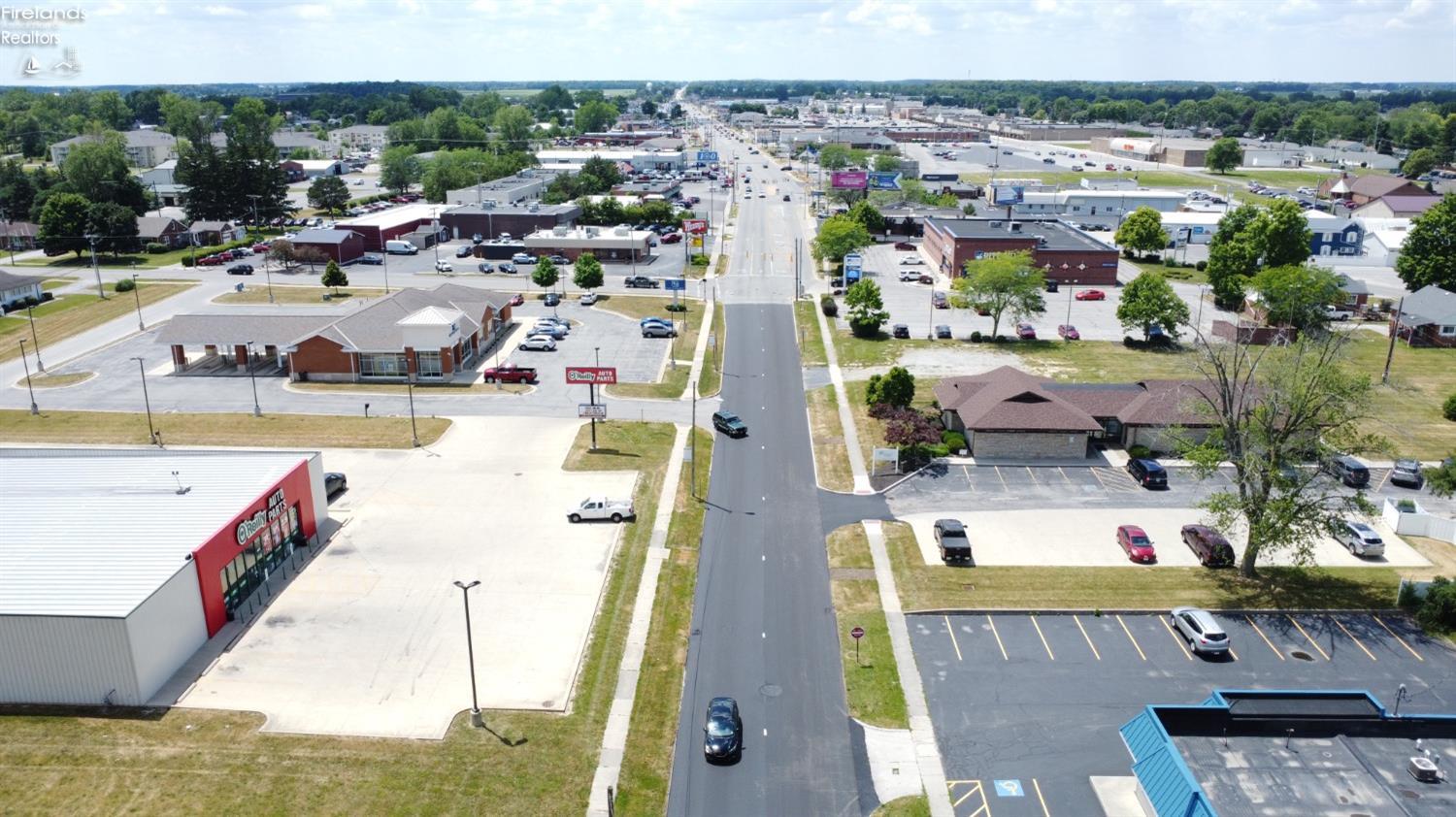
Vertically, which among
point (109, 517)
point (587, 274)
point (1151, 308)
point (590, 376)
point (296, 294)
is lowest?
point (296, 294)

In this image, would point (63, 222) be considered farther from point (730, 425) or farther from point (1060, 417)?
point (1060, 417)

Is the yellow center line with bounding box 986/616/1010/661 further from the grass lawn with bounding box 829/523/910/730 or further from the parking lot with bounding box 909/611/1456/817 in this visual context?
the grass lawn with bounding box 829/523/910/730

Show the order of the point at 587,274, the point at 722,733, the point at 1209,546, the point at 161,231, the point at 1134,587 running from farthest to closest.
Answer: the point at 161,231 → the point at 587,274 → the point at 1209,546 → the point at 1134,587 → the point at 722,733

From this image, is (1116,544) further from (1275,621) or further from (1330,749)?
(1330,749)

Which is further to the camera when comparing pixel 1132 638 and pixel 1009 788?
pixel 1132 638

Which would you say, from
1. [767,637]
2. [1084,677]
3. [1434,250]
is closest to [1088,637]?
[1084,677]

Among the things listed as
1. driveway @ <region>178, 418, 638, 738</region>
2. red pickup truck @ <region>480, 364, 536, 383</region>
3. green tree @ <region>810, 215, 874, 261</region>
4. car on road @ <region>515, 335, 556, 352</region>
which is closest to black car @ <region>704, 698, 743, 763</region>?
driveway @ <region>178, 418, 638, 738</region>

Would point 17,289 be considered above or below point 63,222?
below

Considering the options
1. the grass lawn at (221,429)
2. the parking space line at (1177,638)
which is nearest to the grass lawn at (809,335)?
the grass lawn at (221,429)

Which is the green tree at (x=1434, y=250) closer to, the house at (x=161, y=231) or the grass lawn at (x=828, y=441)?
the grass lawn at (x=828, y=441)
